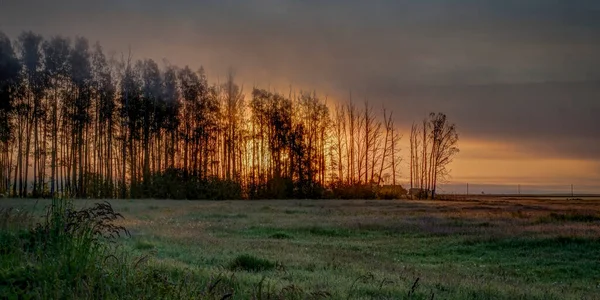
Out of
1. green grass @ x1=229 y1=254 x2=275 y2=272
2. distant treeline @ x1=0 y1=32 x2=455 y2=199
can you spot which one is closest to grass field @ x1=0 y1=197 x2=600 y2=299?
green grass @ x1=229 y1=254 x2=275 y2=272

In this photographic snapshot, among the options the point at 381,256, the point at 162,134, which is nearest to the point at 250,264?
the point at 381,256

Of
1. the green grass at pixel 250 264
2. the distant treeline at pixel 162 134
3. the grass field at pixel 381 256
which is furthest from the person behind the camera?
the distant treeline at pixel 162 134

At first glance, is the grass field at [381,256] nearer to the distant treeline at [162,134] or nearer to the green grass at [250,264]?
the green grass at [250,264]

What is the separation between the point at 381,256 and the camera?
67.1 feet

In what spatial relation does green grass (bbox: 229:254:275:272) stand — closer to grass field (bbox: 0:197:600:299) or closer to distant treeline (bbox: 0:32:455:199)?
grass field (bbox: 0:197:600:299)

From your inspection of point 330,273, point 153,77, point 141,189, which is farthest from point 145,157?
point 330,273

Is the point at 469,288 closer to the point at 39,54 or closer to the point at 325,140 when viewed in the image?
the point at 39,54

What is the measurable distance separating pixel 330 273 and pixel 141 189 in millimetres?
61346

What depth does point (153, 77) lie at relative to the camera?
75000 mm

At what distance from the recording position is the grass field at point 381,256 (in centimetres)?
1184

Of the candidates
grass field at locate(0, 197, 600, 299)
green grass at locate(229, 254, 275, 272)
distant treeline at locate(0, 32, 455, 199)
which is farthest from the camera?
distant treeline at locate(0, 32, 455, 199)

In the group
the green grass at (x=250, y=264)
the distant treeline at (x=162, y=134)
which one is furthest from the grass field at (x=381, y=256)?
the distant treeline at (x=162, y=134)

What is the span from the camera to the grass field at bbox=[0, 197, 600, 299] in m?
11.8

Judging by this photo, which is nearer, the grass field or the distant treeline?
the grass field
